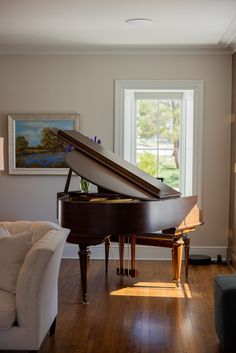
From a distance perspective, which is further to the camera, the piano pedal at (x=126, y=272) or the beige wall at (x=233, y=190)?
the beige wall at (x=233, y=190)

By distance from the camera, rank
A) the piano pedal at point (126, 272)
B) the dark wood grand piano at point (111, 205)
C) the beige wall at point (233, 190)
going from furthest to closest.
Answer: the beige wall at point (233, 190) → the piano pedal at point (126, 272) → the dark wood grand piano at point (111, 205)

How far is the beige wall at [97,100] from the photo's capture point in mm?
6617

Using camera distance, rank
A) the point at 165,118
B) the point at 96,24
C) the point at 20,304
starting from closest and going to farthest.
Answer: the point at 20,304 < the point at 96,24 < the point at 165,118

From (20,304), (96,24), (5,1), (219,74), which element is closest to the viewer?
(20,304)

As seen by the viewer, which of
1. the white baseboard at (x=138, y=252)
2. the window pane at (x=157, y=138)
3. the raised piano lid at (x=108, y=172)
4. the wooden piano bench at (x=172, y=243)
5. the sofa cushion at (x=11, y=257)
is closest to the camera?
the sofa cushion at (x=11, y=257)

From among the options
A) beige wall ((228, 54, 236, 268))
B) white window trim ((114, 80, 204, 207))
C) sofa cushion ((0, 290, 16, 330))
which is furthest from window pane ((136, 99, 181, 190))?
sofa cushion ((0, 290, 16, 330))

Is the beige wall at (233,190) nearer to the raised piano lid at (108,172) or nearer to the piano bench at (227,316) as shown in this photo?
the raised piano lid at (108,172)

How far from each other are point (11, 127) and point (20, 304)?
3797mm

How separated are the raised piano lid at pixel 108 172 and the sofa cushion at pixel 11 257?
1077 millimetres

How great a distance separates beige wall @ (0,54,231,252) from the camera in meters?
6.62

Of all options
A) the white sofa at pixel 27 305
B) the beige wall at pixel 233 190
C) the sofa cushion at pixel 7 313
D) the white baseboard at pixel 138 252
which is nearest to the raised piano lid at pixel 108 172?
the white sofa at pixel 27 305

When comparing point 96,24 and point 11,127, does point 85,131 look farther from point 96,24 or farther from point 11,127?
point 96,24

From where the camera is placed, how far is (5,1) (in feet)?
14.9

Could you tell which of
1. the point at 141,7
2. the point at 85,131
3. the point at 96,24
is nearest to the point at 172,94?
the point at 85,131
